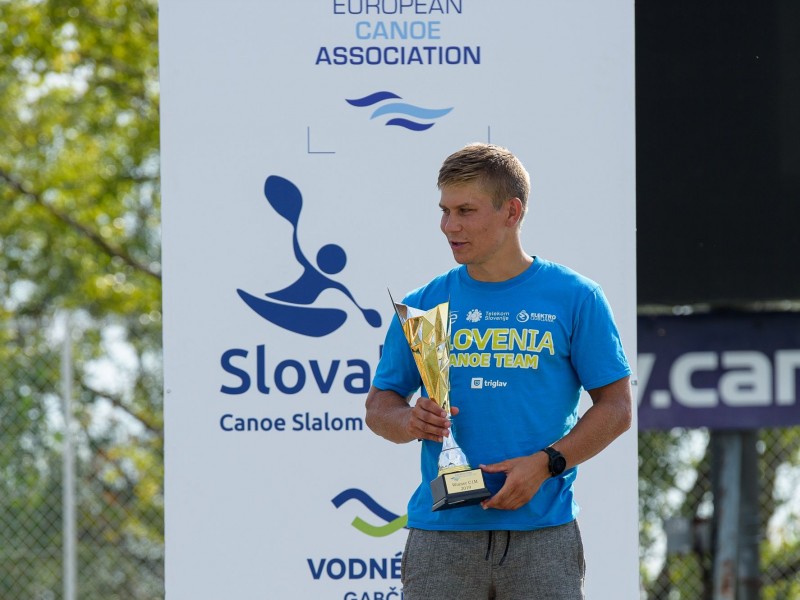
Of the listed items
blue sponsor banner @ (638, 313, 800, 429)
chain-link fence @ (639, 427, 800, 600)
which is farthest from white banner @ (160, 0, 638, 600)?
chain-link fence @ (639, 427, 800, 600)

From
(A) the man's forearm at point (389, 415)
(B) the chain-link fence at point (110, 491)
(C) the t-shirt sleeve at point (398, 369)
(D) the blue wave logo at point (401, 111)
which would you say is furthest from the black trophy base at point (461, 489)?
(B) the chain-link fence at point (110, 491)

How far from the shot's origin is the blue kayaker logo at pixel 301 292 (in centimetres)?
402

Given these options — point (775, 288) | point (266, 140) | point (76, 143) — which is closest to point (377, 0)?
point (266, 140)

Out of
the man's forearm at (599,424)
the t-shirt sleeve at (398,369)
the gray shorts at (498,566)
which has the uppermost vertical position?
the t-shirt sleeve at (398,369)

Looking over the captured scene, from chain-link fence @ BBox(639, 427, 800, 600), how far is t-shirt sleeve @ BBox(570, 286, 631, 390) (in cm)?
414

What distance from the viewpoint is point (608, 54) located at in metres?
4.01

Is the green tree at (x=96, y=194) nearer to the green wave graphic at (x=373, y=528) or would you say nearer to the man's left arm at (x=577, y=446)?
the green wave graphic at (x=373, y=528)

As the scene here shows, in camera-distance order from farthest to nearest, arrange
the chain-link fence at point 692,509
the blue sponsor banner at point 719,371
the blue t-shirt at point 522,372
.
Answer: the chain-link fence at point 692,509 → the blue sponsor banner at point 719,371 → the blue t-shirt at point 522,372

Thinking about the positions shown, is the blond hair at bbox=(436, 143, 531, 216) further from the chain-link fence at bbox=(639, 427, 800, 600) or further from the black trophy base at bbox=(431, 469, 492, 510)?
the chain-link fence at bbox=(639, 427, 800, 600)

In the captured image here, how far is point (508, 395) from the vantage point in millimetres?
2844

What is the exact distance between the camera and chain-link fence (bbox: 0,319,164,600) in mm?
6598

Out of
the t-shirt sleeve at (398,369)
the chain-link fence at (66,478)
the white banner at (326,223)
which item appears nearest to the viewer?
the t-shirt sleeve at (398,369)

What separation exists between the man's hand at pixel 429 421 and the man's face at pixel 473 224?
363 mm

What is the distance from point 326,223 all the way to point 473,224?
1229 mm
